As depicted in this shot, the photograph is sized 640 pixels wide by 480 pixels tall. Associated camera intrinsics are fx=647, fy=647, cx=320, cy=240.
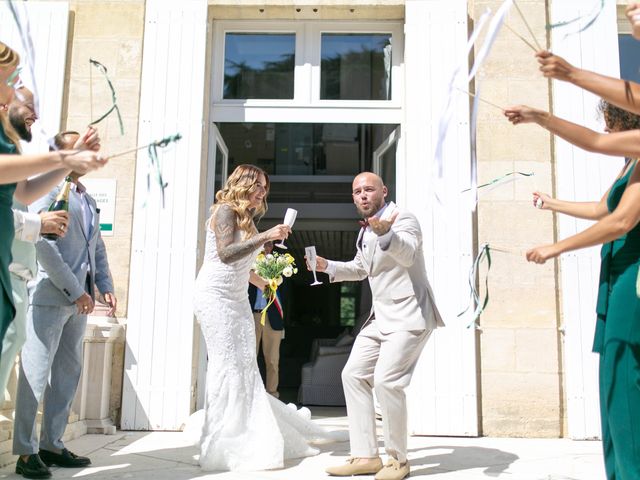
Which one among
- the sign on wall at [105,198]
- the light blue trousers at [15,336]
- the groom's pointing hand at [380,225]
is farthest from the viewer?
the sign on wall at [105,198]

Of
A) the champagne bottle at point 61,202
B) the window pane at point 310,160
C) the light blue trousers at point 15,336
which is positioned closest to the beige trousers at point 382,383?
the light blue trousers at point 15,336

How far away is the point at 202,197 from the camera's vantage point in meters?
6.11

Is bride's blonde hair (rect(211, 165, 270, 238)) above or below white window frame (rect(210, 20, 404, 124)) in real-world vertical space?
below

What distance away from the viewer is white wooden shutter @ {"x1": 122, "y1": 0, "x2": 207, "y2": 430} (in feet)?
18.6

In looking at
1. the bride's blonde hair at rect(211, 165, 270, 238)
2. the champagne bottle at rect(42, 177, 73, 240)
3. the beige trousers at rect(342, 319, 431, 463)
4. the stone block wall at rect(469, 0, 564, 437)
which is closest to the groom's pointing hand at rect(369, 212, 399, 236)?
the beige trousers at rect(342, 319, 431, 463)

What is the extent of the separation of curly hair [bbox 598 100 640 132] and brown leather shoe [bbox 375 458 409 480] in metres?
2.29

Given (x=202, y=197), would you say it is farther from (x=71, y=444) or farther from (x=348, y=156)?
(x=348, y=156)

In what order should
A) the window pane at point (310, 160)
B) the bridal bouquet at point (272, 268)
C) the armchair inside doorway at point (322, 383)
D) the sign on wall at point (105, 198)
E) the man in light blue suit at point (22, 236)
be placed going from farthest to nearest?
the window pane at point (310, 160) < the armchair inside doorway at point (322, 383) < the sign on wall at point (105, 198) < the bridal bouquet at point (272, 268) < the man in light blue suit at point (22, 236)

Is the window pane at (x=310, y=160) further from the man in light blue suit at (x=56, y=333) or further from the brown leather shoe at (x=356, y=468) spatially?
the brown leather shoe at (x=356, y=468)

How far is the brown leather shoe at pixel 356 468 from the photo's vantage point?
3.87m

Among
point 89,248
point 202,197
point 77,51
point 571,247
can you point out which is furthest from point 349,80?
point 571,247

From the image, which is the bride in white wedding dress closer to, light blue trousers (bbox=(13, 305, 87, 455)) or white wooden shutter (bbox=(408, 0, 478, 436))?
light blue trousers (bbox=(13, 305, 87, 455))

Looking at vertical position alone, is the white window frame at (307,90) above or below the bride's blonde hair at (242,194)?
above

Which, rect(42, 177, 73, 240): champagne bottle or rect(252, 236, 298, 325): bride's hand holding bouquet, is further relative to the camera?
rect(252, 236, 298, 325): bride's hand holding bouquet
